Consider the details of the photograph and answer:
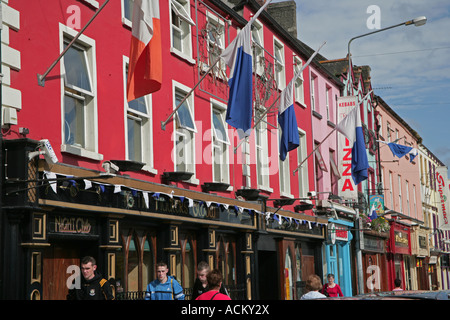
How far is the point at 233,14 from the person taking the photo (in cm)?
2003

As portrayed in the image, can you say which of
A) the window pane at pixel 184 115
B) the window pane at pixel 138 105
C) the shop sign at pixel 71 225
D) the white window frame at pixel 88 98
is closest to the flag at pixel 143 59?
the white window frame at pixel 88 98

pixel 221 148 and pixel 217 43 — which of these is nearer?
pixel 221 148

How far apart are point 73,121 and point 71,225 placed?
1.94 m

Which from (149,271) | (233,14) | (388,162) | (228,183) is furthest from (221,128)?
(388,162)

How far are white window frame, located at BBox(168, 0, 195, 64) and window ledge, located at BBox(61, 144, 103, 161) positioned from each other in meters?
4.55

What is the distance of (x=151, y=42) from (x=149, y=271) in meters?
5.53

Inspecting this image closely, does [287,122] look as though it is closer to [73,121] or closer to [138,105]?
[138,105]

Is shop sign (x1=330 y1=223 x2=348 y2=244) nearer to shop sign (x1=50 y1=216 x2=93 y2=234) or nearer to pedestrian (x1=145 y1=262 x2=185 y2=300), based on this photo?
shop sign (x1=50 y1=216 x2=93 y2=234)

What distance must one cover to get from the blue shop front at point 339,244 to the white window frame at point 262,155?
18.6 ft

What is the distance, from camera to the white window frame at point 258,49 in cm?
2064

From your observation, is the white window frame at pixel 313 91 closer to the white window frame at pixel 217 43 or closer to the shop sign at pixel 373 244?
the white window frame at pixel 217 43

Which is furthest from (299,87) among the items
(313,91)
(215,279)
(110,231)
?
(215,279)

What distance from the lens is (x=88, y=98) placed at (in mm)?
12891
